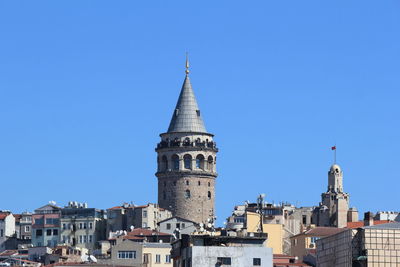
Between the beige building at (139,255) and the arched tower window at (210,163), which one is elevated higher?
the arched tower window at (210,163)

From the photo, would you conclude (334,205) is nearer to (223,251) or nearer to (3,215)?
(3,215)

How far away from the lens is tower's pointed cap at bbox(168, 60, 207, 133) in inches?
6944

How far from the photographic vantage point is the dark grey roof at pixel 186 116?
579 feet

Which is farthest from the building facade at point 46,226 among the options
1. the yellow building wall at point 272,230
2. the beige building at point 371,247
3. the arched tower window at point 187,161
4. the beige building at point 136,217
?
the beige building at point 371,247

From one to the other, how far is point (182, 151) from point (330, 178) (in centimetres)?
1499

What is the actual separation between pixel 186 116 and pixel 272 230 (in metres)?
35.4

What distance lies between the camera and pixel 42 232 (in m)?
170

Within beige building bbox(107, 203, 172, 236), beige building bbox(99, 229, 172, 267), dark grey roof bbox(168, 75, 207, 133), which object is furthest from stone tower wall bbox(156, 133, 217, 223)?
beige building bbox(99, 229, 172, 267)

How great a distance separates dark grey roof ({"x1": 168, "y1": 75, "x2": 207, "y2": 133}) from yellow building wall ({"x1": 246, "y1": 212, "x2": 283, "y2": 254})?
31.2 meters

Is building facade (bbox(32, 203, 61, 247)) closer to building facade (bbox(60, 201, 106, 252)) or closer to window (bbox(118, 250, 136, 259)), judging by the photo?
building facade (bbox(60, 201, 106, 252))

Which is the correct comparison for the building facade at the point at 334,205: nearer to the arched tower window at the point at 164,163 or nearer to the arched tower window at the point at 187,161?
the arched tower window at the point at 187,161

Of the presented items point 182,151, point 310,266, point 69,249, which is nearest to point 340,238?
point 310,266

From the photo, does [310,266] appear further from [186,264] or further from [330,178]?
[330,178]

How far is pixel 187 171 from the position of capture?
6836 inches
